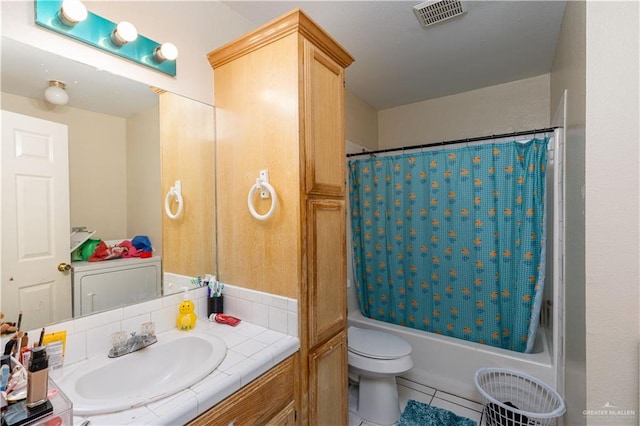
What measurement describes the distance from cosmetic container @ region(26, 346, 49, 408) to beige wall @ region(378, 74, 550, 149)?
10.5ft

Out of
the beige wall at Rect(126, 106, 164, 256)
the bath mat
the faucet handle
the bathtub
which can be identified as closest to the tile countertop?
the faucet handle

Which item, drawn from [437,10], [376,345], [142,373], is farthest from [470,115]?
[142,373]

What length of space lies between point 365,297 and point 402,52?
6.70 feet

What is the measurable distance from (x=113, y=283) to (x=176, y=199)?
46cm

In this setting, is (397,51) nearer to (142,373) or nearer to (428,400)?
(142,373)

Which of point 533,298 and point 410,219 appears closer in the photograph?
point 533,298

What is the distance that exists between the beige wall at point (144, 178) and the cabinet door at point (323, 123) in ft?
2.35

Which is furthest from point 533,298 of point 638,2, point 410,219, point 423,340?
point 638,2

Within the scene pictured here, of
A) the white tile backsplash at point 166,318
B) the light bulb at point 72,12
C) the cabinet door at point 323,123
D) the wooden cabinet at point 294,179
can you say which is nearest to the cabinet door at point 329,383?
the wooden cabinet at point 294,179

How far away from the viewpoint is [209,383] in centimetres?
89

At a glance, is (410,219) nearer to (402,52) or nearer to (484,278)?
(484,278)

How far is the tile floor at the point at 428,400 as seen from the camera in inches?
72.9

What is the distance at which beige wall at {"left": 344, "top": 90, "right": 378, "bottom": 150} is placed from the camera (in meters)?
2.69

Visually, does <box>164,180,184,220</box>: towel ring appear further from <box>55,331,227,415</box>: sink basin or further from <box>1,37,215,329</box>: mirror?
<box>55,331,227,415</box>: sink basin
